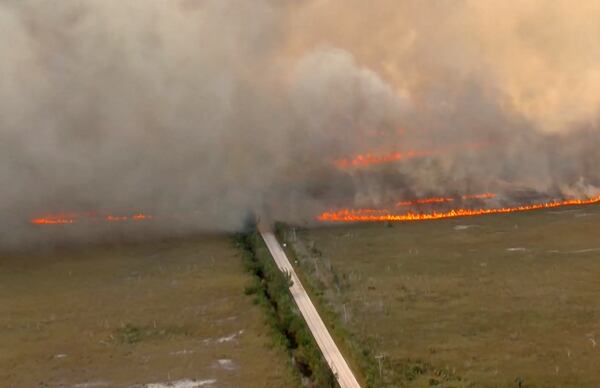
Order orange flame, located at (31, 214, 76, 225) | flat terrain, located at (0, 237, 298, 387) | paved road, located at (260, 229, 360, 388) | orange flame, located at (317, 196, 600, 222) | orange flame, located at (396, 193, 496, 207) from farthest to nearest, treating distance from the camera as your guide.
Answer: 1. orange flame, located at (396, 193, 496, 207)
2. orange flame, located at (317, 196, 600, 222)
3. orange flame, located at (31, 214, 76, 225)
4. flat terrain, located at (0, 237, 298, 387)
5. paved road, located at (260, 229, 360, 388)

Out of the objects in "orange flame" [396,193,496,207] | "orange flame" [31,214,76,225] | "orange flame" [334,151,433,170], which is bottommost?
"orange flame" [31,214,76,225]

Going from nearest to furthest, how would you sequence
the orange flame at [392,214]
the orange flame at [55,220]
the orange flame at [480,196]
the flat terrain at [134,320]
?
the flat terrain at [134,320] → the orange flame at [55,220] → the orange flame at [392,214] → the orange flame at [480,196]

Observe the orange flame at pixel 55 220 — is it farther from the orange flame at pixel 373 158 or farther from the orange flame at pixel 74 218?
the orange flame at pixel 373 158

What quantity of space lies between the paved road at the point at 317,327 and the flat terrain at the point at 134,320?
1659mm

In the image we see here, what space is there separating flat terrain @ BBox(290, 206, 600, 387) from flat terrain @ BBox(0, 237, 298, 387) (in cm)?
403

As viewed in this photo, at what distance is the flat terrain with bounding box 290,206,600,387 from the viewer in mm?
31562

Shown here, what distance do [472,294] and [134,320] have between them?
1396 centimetres

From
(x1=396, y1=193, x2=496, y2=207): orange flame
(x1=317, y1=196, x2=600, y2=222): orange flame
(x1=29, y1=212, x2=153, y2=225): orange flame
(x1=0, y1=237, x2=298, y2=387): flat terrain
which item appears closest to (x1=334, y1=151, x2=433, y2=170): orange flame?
(x1=396, y1=193, x2=496, y2=207): orange flame

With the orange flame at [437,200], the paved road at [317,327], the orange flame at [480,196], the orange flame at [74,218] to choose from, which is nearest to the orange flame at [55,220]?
the orange flame at [74,218]

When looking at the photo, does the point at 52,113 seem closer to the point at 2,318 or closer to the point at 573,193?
the point at 2,318

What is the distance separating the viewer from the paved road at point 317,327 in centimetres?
3148

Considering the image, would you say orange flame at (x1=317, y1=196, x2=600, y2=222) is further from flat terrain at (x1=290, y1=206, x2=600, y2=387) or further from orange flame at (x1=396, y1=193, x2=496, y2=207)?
flat terrain at (x1=290, y1=206, x2=600, y2=387)

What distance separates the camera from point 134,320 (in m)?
37.8

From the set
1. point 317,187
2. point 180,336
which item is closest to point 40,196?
point 317,187
